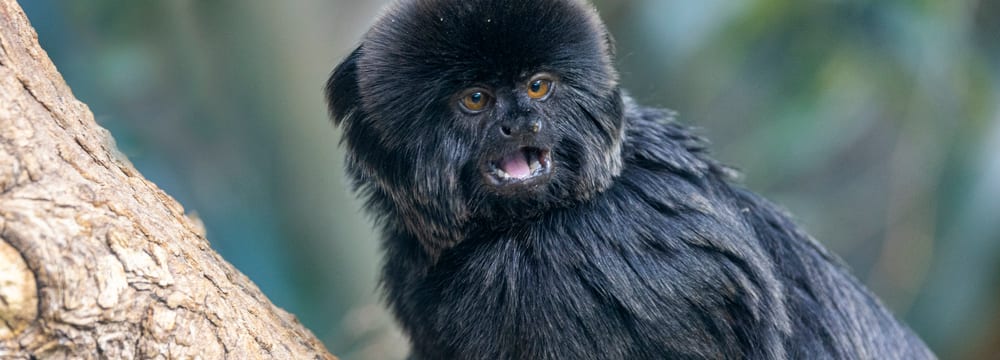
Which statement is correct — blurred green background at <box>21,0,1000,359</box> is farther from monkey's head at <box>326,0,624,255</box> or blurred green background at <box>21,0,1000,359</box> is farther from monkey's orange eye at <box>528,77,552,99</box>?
monkey's orange eye at <box>528,77,552,99</box>

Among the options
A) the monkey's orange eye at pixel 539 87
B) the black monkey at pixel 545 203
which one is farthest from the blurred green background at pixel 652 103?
the monkey's orange eye at pixel 539 87

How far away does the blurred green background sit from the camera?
4.60 m

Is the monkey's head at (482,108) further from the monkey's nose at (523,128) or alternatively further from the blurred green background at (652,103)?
the blurred green background at (652,103)

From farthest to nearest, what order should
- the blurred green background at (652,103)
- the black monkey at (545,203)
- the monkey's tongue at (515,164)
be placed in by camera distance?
the blurred green background at (652,103)
the monkey's tongue at (515,164)
the black monkey at (545,203)

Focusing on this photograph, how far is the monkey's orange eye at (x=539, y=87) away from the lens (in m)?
2.55

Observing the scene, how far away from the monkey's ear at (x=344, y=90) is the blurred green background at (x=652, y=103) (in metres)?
1.87

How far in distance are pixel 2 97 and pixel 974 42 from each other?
4772mm

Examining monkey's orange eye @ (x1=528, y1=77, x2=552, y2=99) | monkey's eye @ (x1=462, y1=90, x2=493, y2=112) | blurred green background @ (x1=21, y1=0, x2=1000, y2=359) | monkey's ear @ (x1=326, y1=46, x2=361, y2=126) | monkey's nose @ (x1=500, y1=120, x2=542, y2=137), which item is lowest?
monkey's nose @ (x1=500, y1=120, x2=542, y2=137)

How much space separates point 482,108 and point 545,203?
1.11 feet

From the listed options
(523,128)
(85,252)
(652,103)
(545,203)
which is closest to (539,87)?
(523,128)

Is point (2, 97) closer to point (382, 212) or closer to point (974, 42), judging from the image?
point (382, 212)

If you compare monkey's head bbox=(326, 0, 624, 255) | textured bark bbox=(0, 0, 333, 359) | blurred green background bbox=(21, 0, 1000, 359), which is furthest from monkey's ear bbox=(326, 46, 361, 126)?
blurred green background bbox=(21, 0, 1000, 359)

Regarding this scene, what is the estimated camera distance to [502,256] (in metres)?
2.60

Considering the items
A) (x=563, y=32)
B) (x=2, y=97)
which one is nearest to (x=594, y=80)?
(x=563, y=32)
